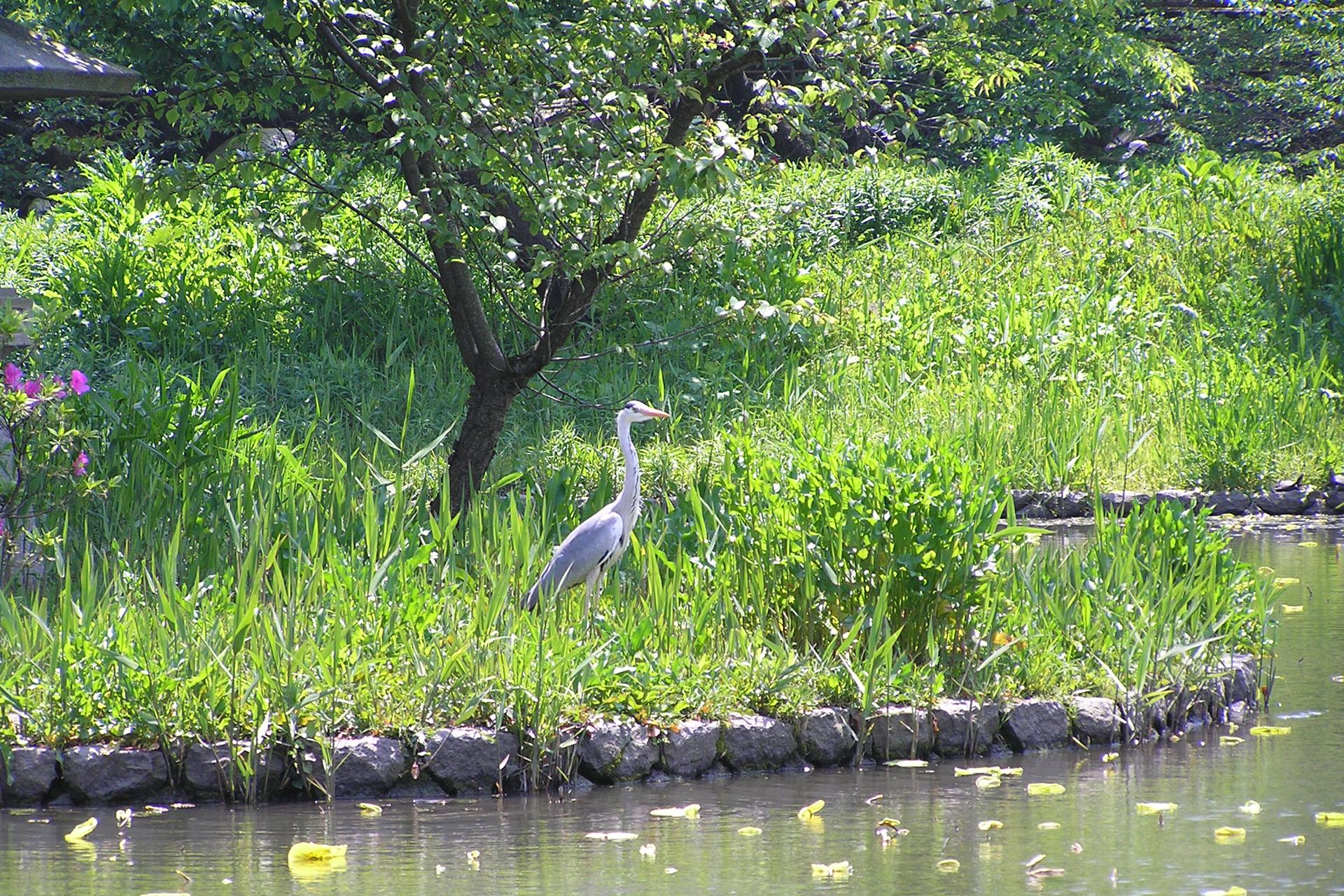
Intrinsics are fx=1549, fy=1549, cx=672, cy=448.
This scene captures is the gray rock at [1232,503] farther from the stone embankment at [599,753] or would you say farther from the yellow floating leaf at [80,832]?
the yellow floating leaf at [80,832]

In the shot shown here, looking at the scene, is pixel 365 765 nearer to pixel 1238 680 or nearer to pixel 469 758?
pixel 469 758

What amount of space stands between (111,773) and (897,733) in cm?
273

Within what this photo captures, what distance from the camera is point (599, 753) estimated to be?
17.5 ft

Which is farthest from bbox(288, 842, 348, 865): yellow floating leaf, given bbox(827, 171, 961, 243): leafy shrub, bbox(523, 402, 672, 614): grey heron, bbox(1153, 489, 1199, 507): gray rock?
bbox(827, 171, 961, 243): leafy shrub

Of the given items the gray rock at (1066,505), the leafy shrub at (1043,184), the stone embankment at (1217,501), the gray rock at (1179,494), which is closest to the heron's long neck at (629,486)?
the stone embankment at (1217,501)

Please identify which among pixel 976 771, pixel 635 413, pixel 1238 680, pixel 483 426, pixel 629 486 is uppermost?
pixel 483 426

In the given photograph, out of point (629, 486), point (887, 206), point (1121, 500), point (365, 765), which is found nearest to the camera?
point (365, 765)

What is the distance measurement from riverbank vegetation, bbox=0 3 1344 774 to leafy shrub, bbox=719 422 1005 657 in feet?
0.05

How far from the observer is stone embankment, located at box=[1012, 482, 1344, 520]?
Answer: 11.7m

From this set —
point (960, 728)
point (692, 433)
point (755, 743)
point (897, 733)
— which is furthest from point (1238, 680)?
point (692, 433)

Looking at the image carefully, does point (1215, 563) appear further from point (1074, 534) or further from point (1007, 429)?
point (1007, 429)

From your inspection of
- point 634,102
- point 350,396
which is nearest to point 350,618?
point 634,102

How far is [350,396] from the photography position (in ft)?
41.4

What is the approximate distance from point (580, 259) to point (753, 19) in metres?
1.48
